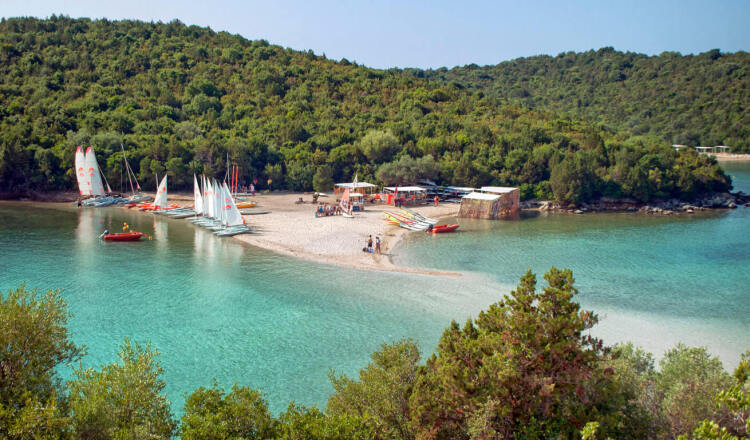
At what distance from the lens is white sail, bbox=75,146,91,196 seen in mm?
54406

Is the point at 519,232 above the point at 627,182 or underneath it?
underneath

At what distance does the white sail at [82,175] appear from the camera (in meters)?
54.4

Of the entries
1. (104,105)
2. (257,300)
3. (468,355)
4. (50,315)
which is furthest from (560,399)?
(104,105)

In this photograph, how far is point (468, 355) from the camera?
12844 mm

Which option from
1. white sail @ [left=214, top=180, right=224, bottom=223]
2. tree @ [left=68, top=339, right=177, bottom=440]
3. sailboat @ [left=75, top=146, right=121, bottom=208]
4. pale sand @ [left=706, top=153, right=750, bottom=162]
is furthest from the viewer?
pale sand @ [left=706, top=153, right=750, bottom=162]

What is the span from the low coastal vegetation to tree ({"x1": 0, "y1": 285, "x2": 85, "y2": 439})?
0.09ft

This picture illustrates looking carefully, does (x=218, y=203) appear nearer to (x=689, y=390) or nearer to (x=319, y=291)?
(x=319, y=291)

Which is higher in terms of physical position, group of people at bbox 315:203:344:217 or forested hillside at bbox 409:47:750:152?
forested hillside at bbox 409:47:750:152

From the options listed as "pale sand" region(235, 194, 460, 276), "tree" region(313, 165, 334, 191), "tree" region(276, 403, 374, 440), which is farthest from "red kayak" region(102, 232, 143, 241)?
"tree" region(276, 403, 374, 440)

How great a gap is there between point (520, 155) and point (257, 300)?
1802 inches

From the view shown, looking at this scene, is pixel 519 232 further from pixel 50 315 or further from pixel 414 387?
pixel 50 315

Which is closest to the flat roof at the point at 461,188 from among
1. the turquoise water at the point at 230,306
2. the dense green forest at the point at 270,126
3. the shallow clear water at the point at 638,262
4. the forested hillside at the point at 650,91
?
the dense green forest at the point at 270,126

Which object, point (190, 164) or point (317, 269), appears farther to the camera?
point (190, 164)

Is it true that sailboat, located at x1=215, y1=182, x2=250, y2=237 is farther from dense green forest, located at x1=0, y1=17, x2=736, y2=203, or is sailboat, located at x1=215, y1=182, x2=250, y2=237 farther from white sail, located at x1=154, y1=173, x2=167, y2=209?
dense green forest, located at x1=0, y1=17, x2=736, y2=203
